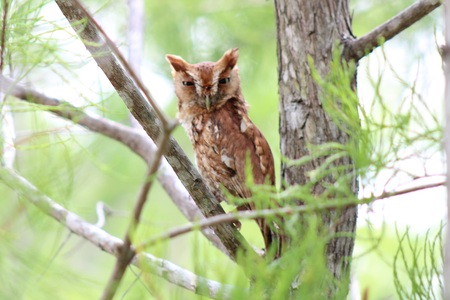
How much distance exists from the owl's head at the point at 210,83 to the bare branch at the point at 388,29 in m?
0.65

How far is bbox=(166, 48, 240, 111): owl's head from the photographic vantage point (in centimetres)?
266

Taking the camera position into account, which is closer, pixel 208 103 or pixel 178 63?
pixel 208 103

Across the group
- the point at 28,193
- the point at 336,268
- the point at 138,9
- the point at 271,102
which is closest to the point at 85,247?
the point at 271,102

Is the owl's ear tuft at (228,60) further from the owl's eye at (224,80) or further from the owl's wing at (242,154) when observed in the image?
the owl's wing at (242,154)

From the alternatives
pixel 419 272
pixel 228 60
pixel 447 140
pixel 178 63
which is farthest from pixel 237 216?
pixel 178 63

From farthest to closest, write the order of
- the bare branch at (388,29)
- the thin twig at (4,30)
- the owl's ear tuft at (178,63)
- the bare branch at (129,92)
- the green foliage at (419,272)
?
the owl's ear tuft at (178,63), the bare branch at (388,29), the thin twig at (4,30), the bare branch at (129,92), the green foliage at (419,272)

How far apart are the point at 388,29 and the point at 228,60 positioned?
2.64ft

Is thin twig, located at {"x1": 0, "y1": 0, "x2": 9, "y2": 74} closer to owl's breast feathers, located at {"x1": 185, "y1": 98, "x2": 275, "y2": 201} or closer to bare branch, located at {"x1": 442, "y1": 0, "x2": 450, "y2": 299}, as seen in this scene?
owl's breast feathers, located at {"x1": 185, "y1": 98, "x2": 275, "y2": 201}

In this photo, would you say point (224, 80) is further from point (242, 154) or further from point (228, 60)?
point (242, 154)

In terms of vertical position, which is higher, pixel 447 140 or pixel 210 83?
pixel 210 83

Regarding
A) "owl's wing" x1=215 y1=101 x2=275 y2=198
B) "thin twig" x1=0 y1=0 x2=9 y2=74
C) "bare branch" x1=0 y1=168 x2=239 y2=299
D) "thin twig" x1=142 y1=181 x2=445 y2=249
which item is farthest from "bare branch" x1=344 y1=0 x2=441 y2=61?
"thin twig" x1=0 y1=0 x2=9 y2=74

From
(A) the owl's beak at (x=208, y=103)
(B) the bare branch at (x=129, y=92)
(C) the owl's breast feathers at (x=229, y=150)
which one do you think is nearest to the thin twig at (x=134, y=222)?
(B) the bare branch at (x=129, y=92)

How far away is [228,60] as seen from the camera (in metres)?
2.72

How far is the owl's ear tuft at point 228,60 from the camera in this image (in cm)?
270
